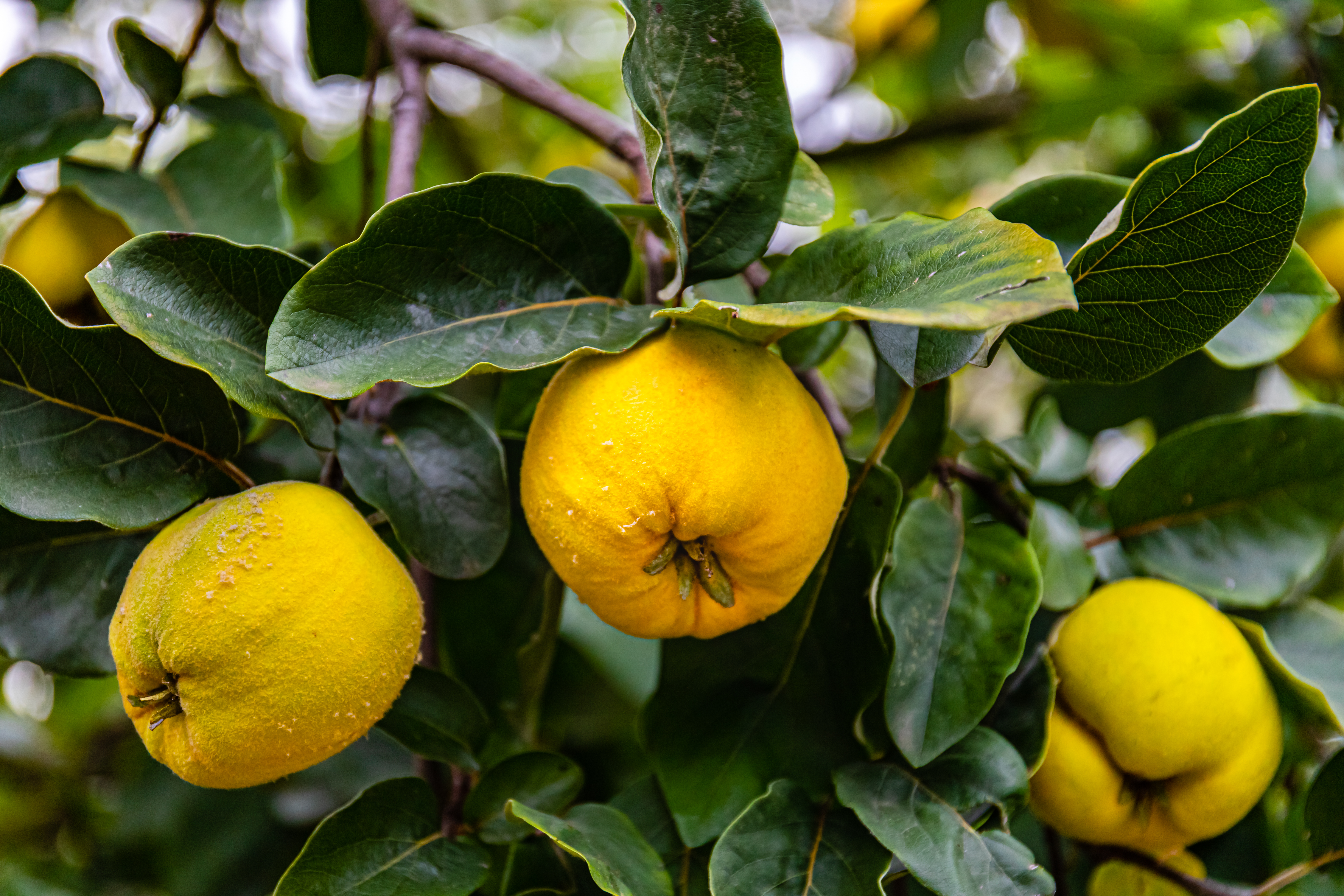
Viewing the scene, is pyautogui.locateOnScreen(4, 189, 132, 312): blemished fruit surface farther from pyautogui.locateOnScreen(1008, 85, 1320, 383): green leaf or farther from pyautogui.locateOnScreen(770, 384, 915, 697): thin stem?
pyautogui.locateOnScreen(1008, 85, 1320, 383): green leaf

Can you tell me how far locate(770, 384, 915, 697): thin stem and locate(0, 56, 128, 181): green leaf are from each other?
76cm

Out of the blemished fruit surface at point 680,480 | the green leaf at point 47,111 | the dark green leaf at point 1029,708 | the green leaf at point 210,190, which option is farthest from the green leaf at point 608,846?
the green leaf at point 47,111

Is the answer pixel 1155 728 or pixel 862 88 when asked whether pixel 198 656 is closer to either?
pixel 1155 728

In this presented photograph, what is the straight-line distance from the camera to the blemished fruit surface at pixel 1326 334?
1.17 m

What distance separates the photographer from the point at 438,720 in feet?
2.47

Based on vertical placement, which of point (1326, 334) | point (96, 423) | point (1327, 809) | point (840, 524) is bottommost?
point (1327, 809)

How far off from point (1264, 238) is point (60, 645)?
2.76 ft

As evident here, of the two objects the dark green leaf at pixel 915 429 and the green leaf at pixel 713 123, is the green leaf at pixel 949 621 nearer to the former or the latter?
the dark green leaf at pixel 915 429

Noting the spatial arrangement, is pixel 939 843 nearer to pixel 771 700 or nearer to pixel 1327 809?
pixel 771 700

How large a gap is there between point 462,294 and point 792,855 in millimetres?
452

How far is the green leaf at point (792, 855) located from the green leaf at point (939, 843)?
0.09 ft

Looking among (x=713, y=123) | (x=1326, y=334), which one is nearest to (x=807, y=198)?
(x=713, y=123)

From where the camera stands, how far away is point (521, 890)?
2.33ft

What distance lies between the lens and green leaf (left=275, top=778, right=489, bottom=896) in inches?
25.0
